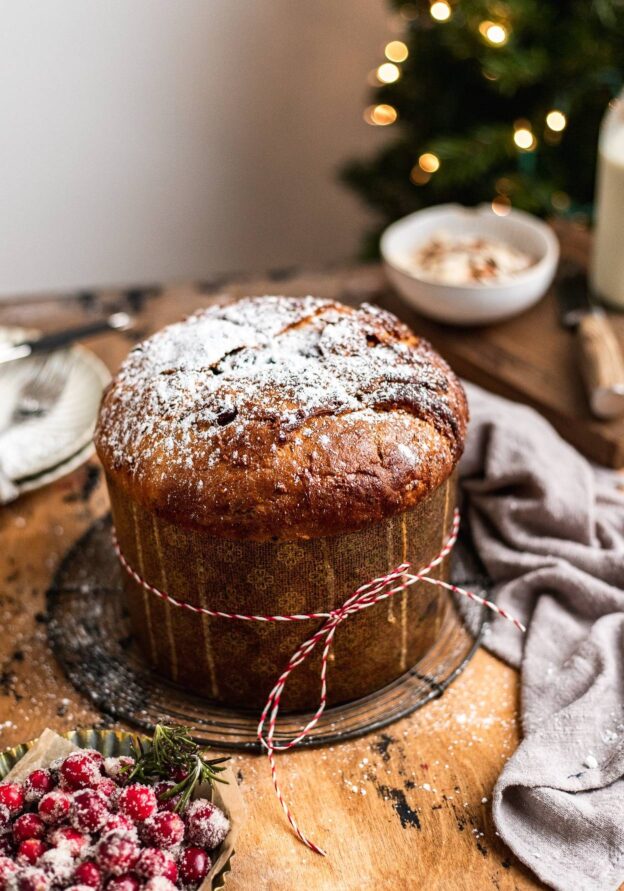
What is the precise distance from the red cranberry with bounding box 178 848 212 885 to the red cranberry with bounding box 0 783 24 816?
0.17 m

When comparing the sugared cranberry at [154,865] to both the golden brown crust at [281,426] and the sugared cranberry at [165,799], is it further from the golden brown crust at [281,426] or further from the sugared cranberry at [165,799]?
the golden brown crust at [281,426]

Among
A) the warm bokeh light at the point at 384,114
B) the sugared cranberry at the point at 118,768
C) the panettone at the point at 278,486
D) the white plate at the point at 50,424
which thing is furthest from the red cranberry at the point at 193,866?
the warm bokeh light at the point at 384,114

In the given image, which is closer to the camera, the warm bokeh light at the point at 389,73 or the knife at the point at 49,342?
the knife at the point at 49,342

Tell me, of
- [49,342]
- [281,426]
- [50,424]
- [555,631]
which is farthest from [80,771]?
[49,342]

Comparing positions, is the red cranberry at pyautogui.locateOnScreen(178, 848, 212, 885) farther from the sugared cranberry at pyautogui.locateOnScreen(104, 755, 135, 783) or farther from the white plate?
the white plate

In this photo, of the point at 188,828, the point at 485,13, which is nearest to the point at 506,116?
the point at 485,13

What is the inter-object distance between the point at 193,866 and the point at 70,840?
0.12 metres

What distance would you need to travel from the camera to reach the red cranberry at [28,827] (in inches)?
33.9

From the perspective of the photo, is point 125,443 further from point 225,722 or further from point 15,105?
point 15,105

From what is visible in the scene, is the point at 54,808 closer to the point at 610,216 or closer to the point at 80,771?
the point at 80,771

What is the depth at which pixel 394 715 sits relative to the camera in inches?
44.1

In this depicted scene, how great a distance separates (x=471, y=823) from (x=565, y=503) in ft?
1.67

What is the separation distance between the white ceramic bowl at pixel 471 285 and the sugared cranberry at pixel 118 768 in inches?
43.9

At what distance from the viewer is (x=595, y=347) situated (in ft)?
5.27
